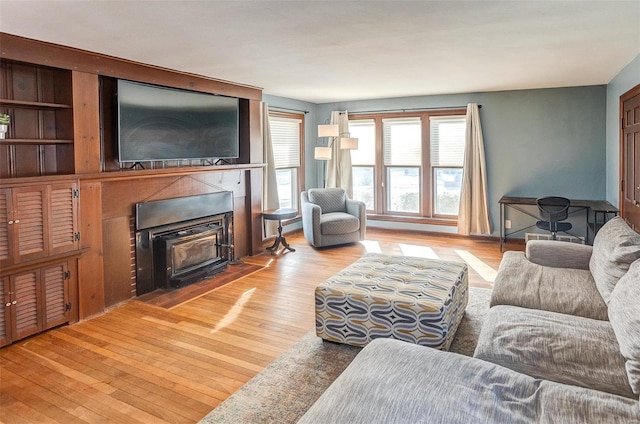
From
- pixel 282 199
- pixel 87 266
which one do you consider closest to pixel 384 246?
pixel 282 199

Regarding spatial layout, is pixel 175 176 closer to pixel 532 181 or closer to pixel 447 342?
pixel 447 342

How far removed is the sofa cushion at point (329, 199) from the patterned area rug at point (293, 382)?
12.0ft

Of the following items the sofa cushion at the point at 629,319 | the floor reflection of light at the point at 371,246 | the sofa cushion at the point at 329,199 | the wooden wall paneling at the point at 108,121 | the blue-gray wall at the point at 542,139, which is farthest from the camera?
the sofa cushion at the point at 329,199

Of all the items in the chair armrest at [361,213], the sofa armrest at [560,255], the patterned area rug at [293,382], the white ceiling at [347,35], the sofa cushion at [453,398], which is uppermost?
the white ceiling at [347,35]

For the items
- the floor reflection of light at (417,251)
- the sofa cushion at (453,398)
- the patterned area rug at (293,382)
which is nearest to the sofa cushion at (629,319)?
the sofa cushion at (453,398)

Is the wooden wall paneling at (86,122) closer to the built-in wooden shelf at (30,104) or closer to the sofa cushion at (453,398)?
the built-in wooden shelf at (30,104)

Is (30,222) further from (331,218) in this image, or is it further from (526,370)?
(331,218)

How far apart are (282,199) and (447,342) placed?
196 inches

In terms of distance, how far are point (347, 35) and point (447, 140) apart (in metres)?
4.37

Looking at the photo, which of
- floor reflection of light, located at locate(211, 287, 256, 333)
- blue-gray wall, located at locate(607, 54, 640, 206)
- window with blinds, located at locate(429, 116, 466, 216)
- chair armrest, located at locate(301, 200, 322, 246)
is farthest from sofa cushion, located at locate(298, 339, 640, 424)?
window with blinds, located at locate(429, 116, 466, 216)

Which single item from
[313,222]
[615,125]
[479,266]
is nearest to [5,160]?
[313,222]

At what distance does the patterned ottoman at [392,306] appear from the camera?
2.95 m

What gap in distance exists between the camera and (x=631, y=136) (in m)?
4.62

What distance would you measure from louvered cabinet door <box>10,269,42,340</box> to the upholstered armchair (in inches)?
145
